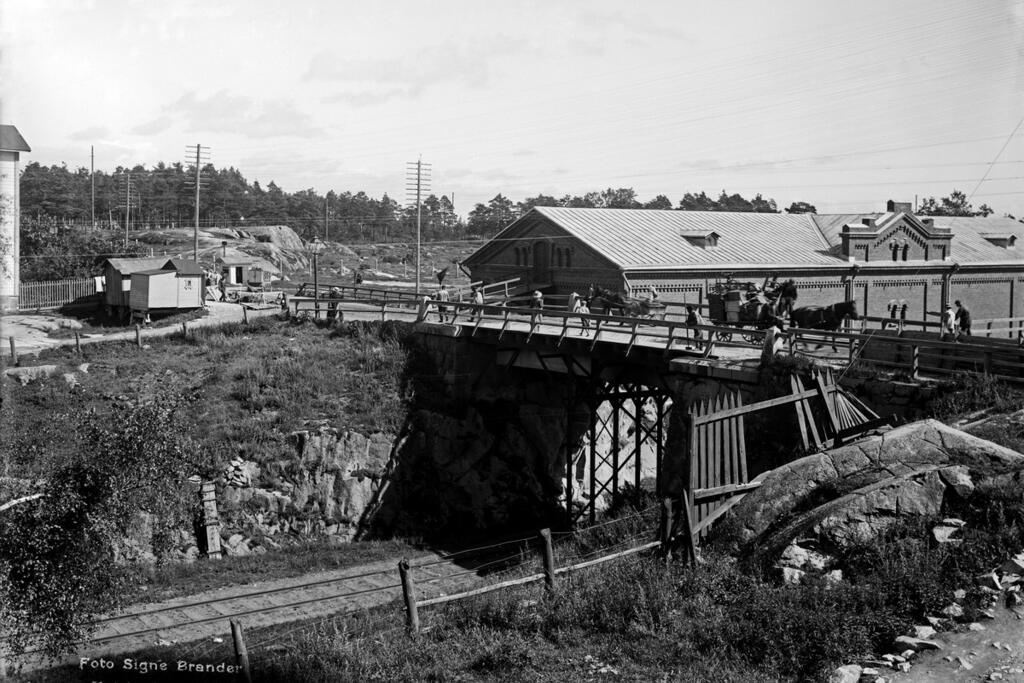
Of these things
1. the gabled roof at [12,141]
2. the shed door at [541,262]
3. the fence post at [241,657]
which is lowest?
the fence post at [241,657]

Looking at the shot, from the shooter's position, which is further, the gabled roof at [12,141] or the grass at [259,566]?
the gabled roof at [12,141]

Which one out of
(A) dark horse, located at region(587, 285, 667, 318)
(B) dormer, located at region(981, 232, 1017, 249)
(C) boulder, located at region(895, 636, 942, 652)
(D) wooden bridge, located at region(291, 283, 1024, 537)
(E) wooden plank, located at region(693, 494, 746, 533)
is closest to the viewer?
(C) boulder, located at region(895, 636, 942, 652)

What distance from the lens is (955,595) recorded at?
9680mm

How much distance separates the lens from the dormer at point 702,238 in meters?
42.1

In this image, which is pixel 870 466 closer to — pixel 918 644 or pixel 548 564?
pixel 918 644

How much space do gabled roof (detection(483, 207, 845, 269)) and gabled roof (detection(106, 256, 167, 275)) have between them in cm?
1637

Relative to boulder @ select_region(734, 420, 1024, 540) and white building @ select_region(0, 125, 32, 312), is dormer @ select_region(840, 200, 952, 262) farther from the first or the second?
white building @ select_region(0, 125, 32, 312)

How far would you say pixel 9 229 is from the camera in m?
34.0

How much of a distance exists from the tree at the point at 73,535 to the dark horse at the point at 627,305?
2140 centimetres

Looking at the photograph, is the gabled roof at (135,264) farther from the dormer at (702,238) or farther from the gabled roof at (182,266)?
the dormer at (702,238)

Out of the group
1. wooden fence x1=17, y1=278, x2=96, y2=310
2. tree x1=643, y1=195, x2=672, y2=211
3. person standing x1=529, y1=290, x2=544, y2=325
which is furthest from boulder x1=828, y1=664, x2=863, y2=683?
tree x1=643, y1=195, x2=672, y2=211

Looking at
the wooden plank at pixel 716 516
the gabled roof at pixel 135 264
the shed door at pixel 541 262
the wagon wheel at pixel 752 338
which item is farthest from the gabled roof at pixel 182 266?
the wooden plank at pixel 716 516

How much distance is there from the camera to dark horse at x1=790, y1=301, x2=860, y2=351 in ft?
83.8

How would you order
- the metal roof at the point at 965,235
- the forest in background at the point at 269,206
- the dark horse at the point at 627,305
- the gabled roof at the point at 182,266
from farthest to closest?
the forest in background at the point at 269,206, the metal roof at the point at 965,235, the gabled roof at the point at 182,266, the dark horse at the point at 627,305
